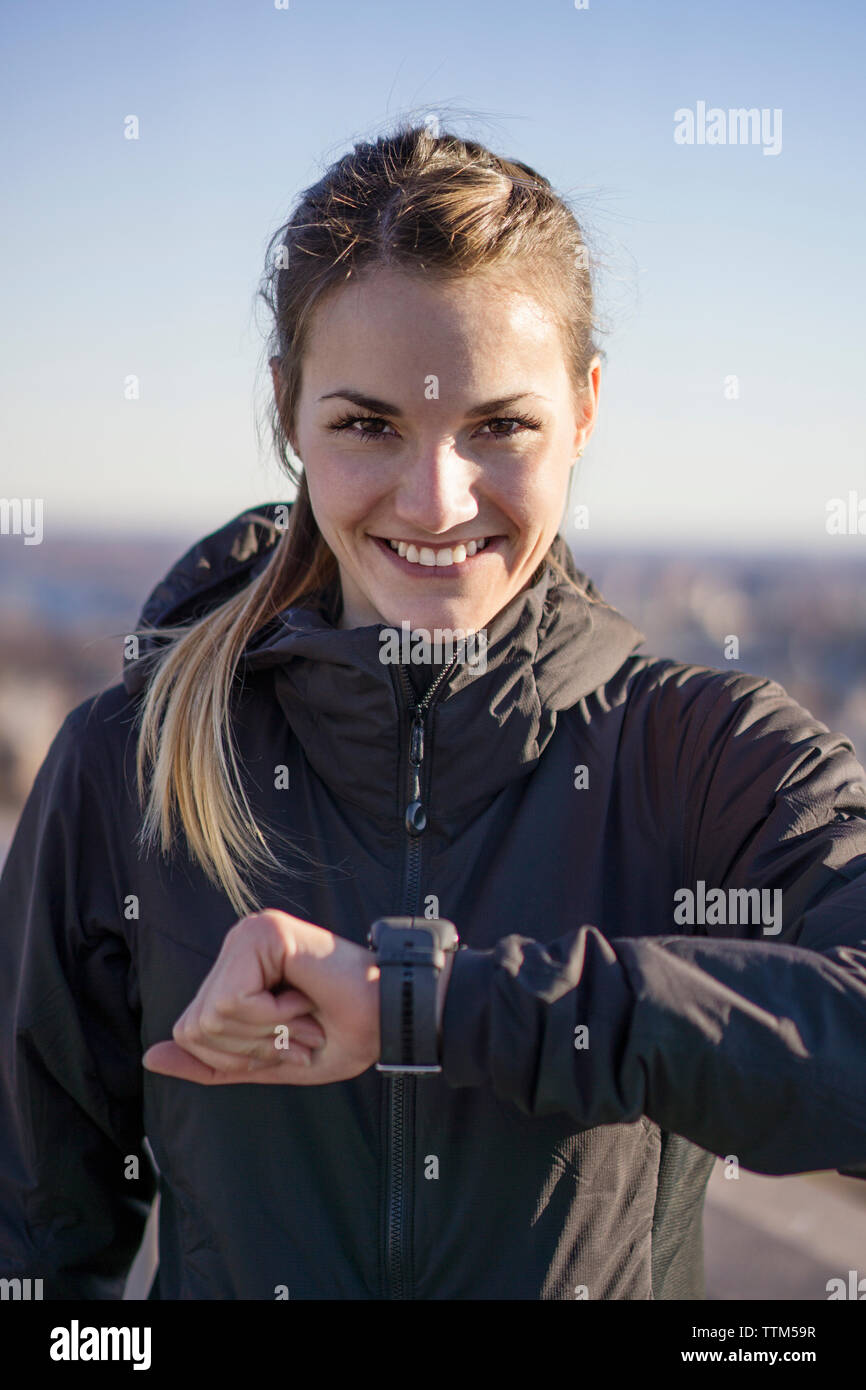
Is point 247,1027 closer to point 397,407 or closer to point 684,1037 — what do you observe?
point 684,1037

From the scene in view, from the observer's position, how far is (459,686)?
1638 mm

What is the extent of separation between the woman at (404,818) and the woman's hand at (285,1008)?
0.29ft

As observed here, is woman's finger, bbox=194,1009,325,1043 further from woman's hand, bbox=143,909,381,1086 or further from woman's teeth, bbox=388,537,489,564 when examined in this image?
woman's teeth, bbox=388,537,489,564

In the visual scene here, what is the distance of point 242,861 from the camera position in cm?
169

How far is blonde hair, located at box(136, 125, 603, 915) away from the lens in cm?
166
